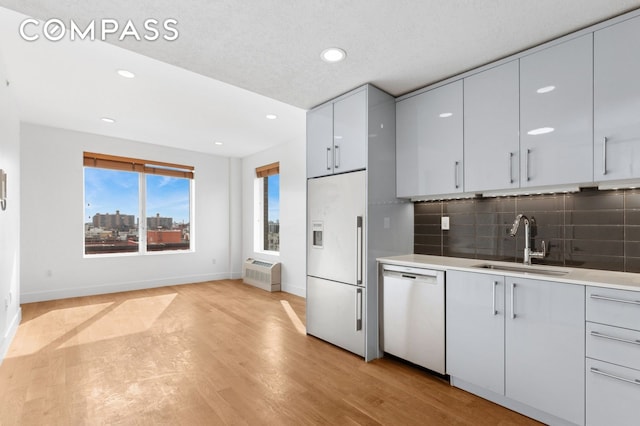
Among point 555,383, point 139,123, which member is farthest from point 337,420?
point 139,123

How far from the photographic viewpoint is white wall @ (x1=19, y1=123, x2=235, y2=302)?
4.85 m

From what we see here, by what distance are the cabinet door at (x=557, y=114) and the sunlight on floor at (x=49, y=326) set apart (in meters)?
4.84

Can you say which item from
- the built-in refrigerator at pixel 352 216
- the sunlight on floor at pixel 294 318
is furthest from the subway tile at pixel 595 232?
the sunlight on floor at pixel 294 318

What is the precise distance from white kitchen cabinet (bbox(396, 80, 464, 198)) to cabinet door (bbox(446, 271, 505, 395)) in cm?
84

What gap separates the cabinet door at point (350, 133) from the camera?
9.55ft

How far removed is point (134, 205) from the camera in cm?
601

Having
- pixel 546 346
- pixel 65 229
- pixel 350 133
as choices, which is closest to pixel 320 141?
pixel 350 133

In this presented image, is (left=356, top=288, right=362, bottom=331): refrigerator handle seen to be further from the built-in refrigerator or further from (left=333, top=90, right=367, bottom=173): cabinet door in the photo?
(left=333, top=90, right=367, bottom=173): cabinet door

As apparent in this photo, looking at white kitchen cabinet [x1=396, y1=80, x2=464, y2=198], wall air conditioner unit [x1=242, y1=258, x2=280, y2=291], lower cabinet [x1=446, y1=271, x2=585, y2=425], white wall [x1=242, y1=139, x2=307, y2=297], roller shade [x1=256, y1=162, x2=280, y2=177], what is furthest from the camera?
roller shade [x1=256, y1=162, x2=280, y2=177]

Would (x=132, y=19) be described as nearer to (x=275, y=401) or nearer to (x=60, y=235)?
(x=275, y=401)

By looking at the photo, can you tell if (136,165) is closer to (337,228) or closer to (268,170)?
(268,170)

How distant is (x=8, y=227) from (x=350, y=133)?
383 centimetres

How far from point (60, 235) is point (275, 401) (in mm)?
5026

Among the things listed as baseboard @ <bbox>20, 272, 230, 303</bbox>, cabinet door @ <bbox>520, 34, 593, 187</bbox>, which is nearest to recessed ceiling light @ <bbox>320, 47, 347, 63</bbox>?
cabinet door @ <bbox>520, 34, 593, 187</bbox>
